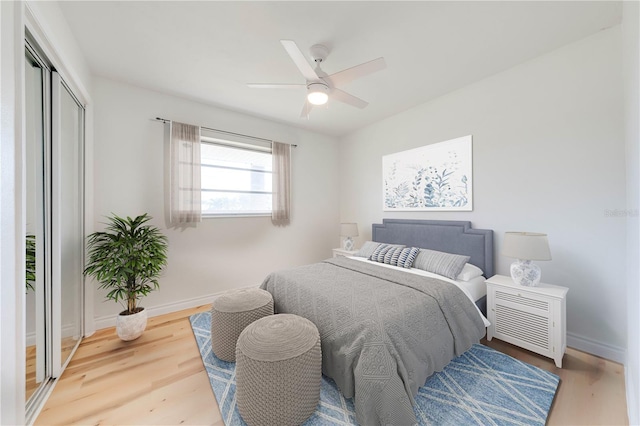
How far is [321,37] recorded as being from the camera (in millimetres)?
2014

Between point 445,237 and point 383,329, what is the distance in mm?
1952

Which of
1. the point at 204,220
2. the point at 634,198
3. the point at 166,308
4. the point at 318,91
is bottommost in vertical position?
the point at 166,308

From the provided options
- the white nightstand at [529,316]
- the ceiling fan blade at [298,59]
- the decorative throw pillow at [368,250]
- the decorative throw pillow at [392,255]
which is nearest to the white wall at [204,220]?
the decorative throw pillow at [368,250]

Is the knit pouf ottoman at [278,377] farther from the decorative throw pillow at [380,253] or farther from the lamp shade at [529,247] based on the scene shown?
the lamp shade at [529,247]

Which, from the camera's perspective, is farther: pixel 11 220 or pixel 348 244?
pixel 348 244

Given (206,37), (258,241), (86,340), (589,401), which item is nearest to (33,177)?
(206,37)

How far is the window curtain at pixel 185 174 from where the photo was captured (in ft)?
9.72

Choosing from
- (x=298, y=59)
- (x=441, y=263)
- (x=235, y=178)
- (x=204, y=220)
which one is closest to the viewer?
(x=298, y=59)

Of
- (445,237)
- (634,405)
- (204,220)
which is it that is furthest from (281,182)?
(634,405)

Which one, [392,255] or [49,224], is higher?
[49,224]

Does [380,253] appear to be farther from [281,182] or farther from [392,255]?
[281,182]

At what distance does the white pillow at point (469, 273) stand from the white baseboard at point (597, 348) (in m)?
0.86

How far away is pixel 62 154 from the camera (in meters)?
1.93

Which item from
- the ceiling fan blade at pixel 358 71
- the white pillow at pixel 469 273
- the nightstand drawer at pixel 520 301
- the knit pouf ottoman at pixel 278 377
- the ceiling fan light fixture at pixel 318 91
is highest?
the ceiling fan blade at pixel 358 71
